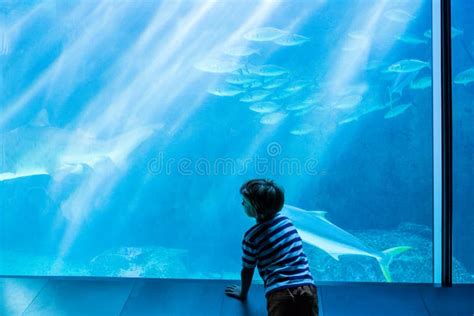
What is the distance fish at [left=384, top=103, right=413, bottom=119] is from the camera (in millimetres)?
3416

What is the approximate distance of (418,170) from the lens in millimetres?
3215

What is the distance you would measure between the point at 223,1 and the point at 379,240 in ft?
7.34

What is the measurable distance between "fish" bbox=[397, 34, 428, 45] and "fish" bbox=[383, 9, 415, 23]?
0.11 meters

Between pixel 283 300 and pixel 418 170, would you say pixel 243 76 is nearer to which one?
pixel 418 170

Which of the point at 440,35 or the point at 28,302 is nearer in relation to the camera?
the point at 28,302

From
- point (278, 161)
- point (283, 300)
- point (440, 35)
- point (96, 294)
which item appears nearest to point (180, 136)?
point (278, 161)

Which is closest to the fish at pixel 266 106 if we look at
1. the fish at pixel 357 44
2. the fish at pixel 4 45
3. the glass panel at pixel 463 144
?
the fish at pixel 357 44

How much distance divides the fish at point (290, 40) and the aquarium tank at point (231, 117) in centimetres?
1

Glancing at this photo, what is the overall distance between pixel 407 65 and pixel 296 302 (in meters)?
2.44

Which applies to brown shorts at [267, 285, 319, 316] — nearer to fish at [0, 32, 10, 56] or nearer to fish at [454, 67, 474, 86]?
fish at [454, 67, 474, 86]

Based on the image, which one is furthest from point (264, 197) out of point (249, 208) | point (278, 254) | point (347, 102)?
point (347, 102)

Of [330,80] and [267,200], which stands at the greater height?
[267,200]

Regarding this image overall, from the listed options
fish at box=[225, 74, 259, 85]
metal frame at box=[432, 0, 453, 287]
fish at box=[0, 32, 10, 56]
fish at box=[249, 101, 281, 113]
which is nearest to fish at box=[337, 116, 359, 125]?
fish at box=[249, 101, 281, 113]

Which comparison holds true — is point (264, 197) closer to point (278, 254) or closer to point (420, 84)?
point (278, 254)
